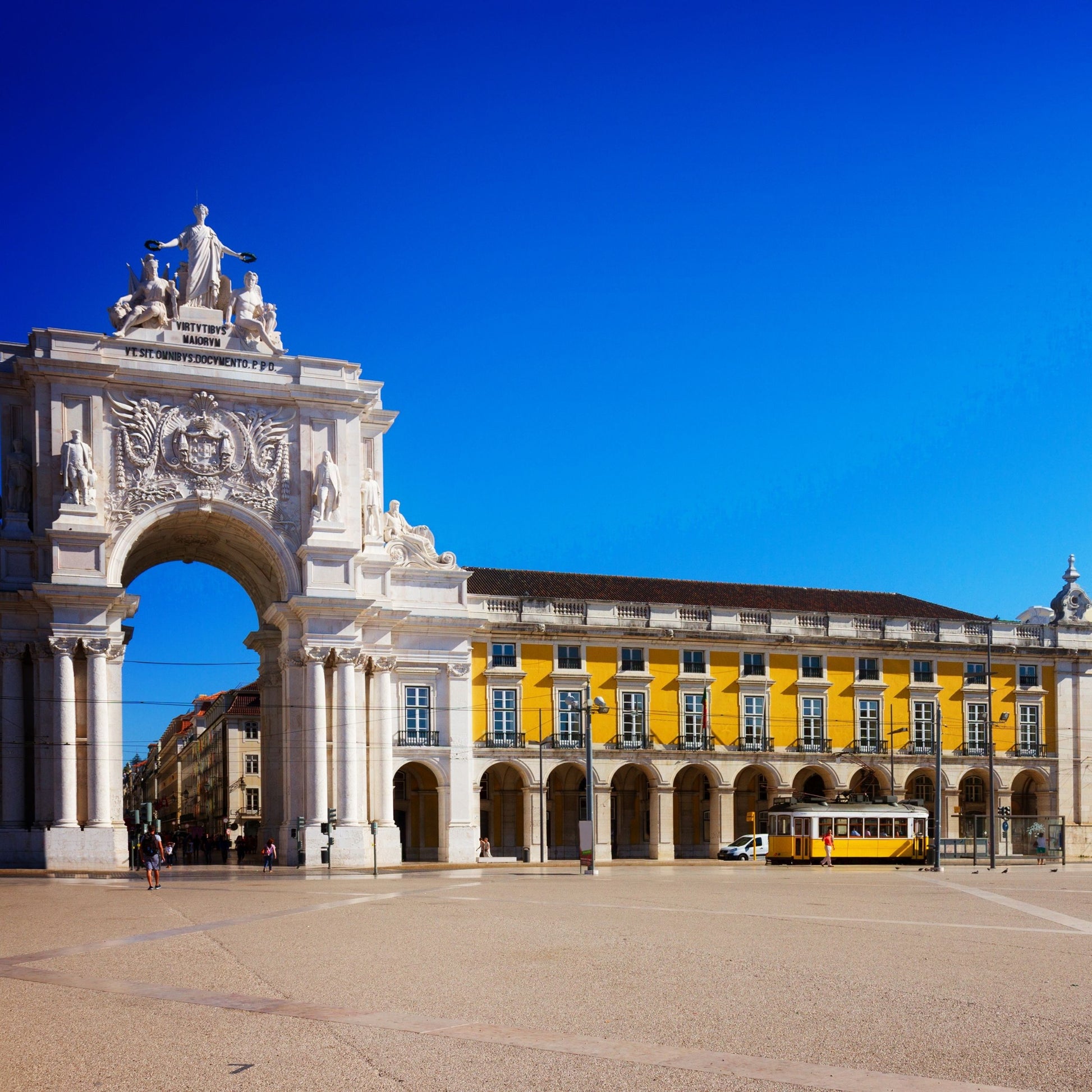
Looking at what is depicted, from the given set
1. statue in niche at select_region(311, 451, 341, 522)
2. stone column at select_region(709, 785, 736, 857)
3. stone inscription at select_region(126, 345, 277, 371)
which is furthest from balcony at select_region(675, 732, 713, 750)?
stone inscription at select_region(126, 345, 277, 371)

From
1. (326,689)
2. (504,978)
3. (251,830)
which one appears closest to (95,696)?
(326,689)

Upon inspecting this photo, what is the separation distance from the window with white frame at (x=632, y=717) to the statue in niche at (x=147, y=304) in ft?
89.1

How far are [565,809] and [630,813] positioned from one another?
133 inches

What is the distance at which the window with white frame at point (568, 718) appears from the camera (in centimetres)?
6488

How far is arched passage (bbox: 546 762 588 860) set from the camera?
6600 centimetres

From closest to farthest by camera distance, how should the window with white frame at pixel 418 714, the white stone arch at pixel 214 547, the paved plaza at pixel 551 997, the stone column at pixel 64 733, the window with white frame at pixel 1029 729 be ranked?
the paved plaza at pixel 551 997
the stone column at pixel 64 733
the white stone arch at pixel 214 547
the window with white frame at pixel 418 714
the window with white frame at pixel 1029 729

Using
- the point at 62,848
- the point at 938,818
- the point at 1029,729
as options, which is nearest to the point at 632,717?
the point at 938,818

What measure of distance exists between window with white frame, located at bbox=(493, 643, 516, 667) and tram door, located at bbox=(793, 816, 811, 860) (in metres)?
14.8

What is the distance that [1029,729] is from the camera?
73062 millimetres

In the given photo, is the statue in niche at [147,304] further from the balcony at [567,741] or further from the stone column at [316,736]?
the balcony at [567,741]

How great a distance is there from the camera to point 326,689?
54406mm

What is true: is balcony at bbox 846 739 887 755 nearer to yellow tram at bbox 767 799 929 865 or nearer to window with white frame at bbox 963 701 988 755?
window with white frame at bbox 963 701 988 755

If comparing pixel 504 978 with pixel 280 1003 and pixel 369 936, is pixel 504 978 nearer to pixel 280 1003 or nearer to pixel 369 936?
pixel 280 1003

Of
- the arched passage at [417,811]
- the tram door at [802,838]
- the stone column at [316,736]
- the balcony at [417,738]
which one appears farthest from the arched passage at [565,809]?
the stone column at [316,736]
